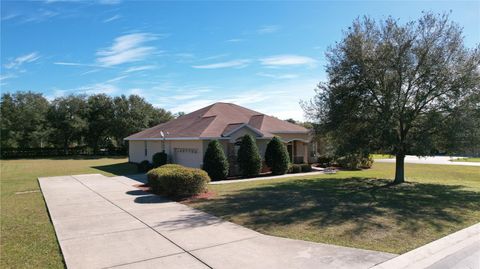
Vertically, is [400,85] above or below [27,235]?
above

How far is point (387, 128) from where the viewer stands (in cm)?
1373

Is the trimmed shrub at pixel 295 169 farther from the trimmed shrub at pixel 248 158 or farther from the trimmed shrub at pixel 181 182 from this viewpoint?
the trimmed shrub at pixel 181 182

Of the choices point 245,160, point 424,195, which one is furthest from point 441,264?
point 245,160

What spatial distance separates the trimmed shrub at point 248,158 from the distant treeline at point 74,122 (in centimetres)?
2930

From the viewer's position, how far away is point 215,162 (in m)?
19.0

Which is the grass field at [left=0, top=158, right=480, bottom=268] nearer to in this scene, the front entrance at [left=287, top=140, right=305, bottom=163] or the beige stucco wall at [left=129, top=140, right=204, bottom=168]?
the beige stucco wall at [left=129, top=140, right=204, bottom=168]

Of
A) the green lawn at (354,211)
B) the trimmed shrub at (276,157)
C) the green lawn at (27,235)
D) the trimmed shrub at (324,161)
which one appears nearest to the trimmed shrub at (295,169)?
the trimmed shrub at (276,157)

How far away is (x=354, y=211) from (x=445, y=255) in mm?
3776

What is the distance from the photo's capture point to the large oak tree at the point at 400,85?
1375cm

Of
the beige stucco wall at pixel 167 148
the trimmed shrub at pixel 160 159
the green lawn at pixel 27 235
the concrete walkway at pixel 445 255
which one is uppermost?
the beige stucco wall at pixel 167 148

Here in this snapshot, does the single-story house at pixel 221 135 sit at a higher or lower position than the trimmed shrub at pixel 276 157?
higher

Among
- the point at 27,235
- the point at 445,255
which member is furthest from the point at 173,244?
the point at 445,255

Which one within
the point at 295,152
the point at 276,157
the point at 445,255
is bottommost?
the point at 445,255

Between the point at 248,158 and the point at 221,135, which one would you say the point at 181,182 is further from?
the point at 221,135
